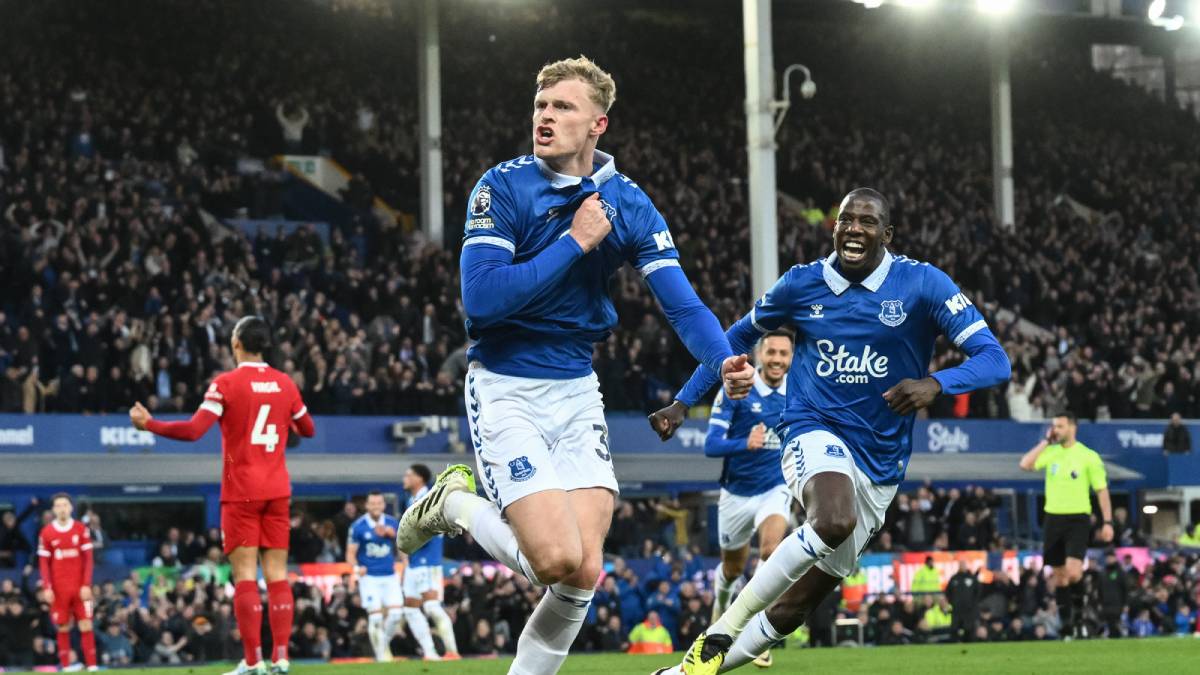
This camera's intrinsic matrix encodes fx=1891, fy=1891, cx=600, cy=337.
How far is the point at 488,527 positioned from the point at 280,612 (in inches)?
189

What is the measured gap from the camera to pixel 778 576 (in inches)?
376

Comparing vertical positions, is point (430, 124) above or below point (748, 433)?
above

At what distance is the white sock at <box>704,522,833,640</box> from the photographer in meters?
9.51

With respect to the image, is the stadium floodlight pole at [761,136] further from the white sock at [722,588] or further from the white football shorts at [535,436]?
the white football shorts at [535,436]

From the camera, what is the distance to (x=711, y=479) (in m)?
31.6

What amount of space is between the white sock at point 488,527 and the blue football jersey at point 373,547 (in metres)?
12.0

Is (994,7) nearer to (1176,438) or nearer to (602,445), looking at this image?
(1176,438)

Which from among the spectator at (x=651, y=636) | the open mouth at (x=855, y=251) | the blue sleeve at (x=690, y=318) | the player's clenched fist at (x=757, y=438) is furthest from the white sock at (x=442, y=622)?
the blue sleeve at (x=690, y=318)

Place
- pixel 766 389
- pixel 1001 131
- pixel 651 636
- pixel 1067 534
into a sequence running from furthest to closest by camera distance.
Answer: pixel 1001 131 → pixel 651 636 → pixel 1067 534 → pixel 766 389

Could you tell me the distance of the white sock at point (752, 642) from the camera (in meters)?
9.53

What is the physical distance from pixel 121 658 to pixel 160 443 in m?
5.87

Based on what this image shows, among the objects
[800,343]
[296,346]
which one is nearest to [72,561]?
[296,346]

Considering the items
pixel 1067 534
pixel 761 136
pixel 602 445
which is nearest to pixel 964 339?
pixel 602 445

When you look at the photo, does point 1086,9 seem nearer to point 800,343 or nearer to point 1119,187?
point 1119,187
